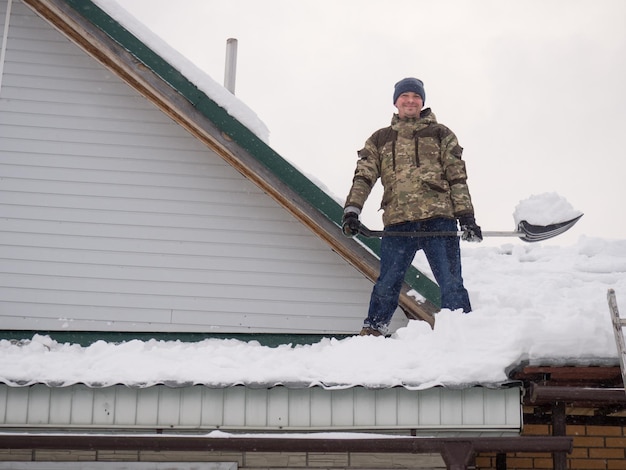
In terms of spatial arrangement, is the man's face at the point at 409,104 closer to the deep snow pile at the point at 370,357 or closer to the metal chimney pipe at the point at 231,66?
the deep snow pile at the point at 370,357

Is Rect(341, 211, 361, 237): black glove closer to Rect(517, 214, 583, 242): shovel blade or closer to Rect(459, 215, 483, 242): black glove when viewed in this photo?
Rect(459, 215, 483, 242): black glove

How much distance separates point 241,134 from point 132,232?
3.94 ft

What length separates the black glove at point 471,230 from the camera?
18.2ft

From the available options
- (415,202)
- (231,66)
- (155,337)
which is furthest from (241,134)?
(231,66)

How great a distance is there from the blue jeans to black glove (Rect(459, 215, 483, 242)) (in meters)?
0.14

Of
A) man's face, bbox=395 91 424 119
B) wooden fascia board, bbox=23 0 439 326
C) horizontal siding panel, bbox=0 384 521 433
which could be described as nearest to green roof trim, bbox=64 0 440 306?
wooden fascia board, bbox=23 0 439 326

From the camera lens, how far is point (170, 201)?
634cm

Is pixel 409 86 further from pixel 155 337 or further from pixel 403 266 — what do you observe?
pixel 155 337

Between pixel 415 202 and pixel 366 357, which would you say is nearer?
pixel 366 357

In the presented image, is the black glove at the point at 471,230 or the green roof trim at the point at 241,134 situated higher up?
the green roof trim at the point at 241,134

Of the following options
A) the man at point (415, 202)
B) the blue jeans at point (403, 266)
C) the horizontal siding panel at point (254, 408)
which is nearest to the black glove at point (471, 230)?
the man at point (415, 202)

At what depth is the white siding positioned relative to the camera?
244 inches

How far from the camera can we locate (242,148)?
6.04m

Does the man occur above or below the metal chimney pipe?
below
